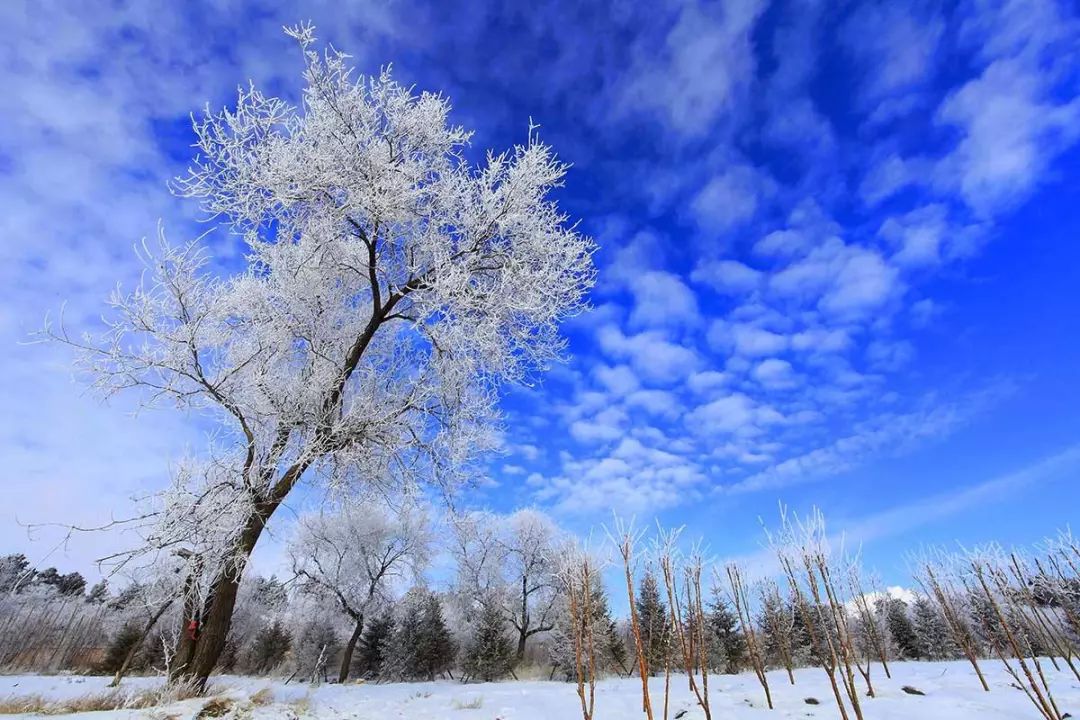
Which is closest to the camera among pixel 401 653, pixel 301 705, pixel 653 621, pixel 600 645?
pixel 301 705

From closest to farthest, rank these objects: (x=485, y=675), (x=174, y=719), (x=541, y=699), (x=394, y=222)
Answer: (x=174, y=719)
(x=394, y=222)
(x=541, y=699)
(x=485, y=675)

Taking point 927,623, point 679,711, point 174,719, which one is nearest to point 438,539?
point 679,711

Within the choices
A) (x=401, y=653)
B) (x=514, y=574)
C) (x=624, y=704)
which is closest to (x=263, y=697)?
(x=624, y=704)

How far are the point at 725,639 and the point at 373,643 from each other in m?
18.3

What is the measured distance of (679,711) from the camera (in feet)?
31.7

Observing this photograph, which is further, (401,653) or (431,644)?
(431,644)

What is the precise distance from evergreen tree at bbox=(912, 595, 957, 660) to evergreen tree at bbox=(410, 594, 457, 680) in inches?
1016

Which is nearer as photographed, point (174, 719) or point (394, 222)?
point (174, 719)

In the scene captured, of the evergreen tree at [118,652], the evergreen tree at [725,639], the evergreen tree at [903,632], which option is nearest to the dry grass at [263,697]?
the evergreen tree at [725,639]

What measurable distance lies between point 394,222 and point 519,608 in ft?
91.3

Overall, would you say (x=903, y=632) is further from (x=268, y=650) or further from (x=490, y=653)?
(x=268, y=650)

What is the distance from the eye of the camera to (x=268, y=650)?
1198 inches

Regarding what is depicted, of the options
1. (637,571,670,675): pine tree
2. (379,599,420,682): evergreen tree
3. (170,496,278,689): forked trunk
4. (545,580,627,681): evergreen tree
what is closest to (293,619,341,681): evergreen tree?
(379,599,420,682): evergreen tree

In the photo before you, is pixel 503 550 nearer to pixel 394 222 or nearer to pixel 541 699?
pixel 541 699
